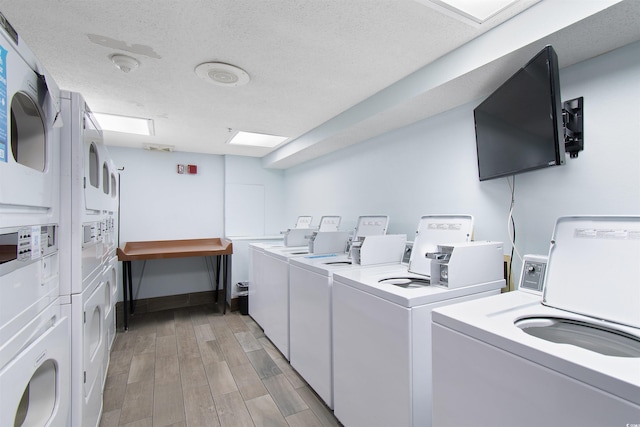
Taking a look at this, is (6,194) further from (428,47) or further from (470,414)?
(428,47)

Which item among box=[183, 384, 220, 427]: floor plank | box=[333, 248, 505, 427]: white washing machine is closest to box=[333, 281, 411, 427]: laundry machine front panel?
box=[333, 248, 505, 427]: white washing machine

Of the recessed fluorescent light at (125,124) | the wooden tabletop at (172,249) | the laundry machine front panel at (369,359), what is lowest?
the laundry machine front panel at (369,359)

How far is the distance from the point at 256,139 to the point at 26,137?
282 cm

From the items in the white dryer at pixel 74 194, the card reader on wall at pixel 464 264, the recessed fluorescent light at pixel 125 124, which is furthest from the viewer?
the recessed fluorescent light at pixel 125 124

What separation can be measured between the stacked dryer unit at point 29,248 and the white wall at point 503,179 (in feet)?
7.15

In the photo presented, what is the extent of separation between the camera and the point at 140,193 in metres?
4.03

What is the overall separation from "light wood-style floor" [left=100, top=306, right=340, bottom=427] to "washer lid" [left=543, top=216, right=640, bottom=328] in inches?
58.1

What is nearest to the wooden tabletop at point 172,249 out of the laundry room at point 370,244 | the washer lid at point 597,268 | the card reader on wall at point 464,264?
the laundry room at point 370,244

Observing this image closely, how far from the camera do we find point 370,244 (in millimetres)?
2111

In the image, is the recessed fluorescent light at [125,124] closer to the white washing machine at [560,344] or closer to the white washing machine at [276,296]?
the white washing machine at [276,296]

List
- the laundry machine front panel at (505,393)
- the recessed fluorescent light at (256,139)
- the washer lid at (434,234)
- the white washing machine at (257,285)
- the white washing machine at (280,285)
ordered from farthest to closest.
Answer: the recessed fluorescent light at (256,139)
the white washing machine at (257,285)
the white washing machine at (280,285)
the washer lid at (434,234)
the laundry machine front panel at (505,393)

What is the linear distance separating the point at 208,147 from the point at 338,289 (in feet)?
10.2

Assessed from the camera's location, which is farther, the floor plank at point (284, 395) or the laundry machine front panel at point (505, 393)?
the floor plank at point (284, 395)

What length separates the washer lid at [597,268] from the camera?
3.34 feet
